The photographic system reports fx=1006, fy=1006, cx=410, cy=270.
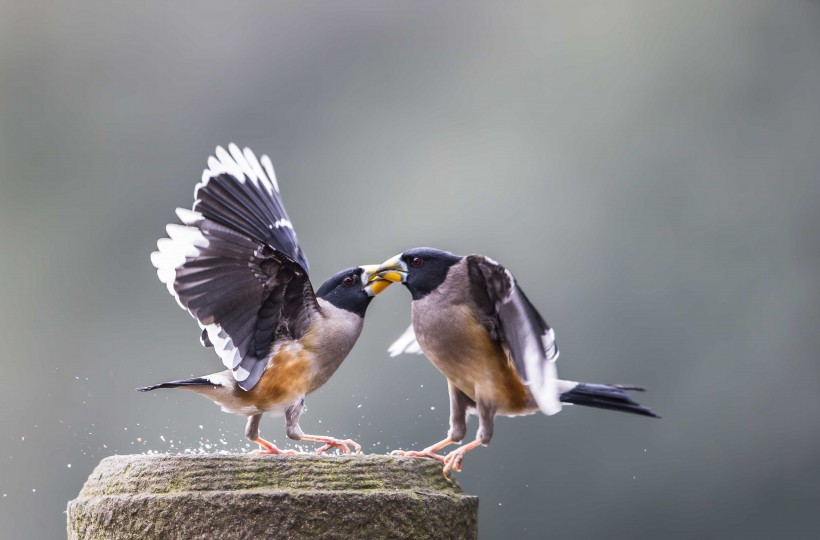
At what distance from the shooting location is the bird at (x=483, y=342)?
2.38 metres

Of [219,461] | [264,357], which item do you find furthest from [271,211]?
[219,461]

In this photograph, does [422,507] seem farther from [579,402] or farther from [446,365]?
[579,402]

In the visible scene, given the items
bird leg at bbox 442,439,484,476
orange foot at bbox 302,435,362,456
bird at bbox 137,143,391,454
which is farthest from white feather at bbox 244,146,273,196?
bird leg at bbox 442,439,484,476

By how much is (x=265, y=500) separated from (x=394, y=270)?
30.4 inches

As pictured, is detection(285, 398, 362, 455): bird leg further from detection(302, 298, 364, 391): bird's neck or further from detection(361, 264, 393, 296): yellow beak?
detection(361, 264, 393, 296): yellow beak

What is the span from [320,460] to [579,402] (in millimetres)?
798

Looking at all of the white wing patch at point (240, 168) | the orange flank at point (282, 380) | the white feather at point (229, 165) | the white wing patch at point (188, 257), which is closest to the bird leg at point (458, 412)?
the orange flank at point (282, 380)

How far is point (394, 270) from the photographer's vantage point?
260cm

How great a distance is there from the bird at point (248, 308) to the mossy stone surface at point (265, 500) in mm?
401

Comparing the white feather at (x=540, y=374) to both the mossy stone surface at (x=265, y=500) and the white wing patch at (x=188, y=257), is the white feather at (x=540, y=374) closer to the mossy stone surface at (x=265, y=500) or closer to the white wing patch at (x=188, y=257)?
the mossy stone surface at (x=265, y=500)

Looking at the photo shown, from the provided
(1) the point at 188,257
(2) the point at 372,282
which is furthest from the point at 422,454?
(1) the point at 188,257

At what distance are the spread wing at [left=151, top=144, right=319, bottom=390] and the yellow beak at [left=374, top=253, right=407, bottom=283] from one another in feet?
0.64

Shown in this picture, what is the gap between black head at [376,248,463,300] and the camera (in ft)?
8.31

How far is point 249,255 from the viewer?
2.57m
